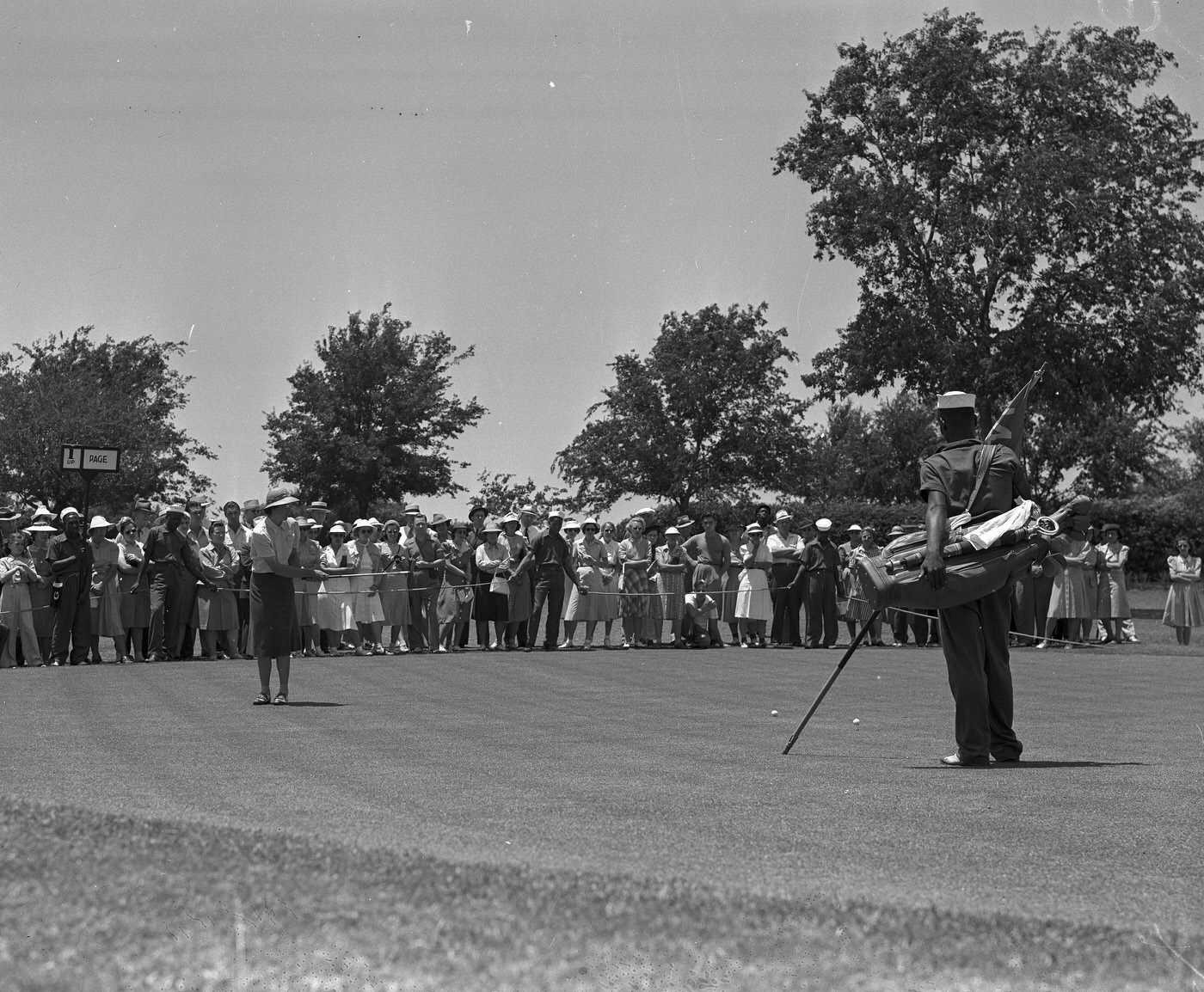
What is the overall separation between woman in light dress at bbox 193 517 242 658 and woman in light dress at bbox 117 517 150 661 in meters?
0.71

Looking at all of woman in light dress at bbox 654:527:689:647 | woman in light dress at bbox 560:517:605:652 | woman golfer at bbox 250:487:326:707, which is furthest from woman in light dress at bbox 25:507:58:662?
woman in light dress at bbox 654:527:689:647

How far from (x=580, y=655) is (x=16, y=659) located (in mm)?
7975

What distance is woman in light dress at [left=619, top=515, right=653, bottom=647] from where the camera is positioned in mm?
28438

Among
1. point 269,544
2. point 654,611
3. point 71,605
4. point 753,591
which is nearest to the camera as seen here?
point 269,544

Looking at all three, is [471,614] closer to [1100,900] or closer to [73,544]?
[73,544]

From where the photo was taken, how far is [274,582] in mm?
16328

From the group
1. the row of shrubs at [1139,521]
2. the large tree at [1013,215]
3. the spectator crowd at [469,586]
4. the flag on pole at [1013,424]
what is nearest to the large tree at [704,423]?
the row of shrubs at [1139,521]

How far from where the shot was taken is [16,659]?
22.9 metres

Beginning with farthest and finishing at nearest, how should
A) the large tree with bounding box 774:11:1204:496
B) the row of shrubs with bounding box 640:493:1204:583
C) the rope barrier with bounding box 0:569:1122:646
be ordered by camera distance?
the row of shrubs with bounding box 640:493:1204:583, the large tree with bounding box 774:11:1204:496, the rope barrier with bounding box 0:569:1122:646

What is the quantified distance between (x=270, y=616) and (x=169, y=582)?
8128 millimetres

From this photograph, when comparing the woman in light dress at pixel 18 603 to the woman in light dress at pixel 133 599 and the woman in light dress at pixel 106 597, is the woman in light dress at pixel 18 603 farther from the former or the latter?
the woman in light dress at pixel 133 599

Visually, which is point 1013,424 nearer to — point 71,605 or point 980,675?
point 980,675

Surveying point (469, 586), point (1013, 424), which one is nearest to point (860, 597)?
point (469, 586)

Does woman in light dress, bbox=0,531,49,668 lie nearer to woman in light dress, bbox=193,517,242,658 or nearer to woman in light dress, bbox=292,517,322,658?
woman in light dress, bbox=193,517,242,658
